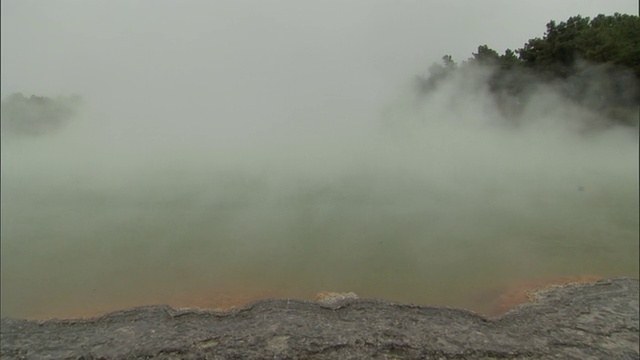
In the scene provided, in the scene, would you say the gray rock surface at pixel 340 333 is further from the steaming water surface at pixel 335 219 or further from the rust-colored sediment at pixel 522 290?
the steaming water surface at pixel 335 219

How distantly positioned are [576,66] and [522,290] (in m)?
2.67

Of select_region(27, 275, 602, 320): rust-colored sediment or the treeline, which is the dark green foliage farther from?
the treeline

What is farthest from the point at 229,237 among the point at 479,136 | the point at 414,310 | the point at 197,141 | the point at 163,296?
the point at 197,141

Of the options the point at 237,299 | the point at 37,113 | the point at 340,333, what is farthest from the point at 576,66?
the point at 37,113

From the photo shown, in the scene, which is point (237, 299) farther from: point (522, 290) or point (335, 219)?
point (522, 290)

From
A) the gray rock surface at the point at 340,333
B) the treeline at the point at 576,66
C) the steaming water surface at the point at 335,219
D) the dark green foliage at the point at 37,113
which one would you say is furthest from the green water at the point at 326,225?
the dark green foliage at the point at 37,113

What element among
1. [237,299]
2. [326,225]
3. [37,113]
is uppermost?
[37,113]

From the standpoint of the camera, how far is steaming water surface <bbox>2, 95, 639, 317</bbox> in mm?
5516

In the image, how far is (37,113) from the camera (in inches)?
635

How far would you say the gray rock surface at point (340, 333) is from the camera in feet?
12.8

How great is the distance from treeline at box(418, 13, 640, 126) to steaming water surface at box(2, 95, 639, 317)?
1.27m

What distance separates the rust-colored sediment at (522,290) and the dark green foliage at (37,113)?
53.0 feet

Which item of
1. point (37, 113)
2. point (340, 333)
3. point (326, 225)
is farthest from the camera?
point (37, 113)

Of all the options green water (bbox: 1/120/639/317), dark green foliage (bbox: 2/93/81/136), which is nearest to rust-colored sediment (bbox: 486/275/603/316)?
green water (bbox: 1/120/639/317)
